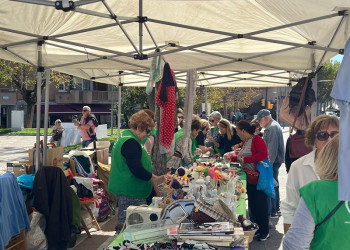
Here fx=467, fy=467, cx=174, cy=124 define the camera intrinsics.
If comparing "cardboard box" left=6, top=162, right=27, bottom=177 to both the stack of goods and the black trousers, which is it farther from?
the stack of goods

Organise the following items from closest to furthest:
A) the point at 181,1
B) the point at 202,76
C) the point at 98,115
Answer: the point at 181,1 → the point at 202,76 → the point at 98,115

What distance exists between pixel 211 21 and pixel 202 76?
514 centimetres

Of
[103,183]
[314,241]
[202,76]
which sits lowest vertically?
[103,183]

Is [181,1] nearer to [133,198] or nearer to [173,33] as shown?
[173,33]

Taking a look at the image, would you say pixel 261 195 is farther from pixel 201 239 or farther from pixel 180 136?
pixel 201 239

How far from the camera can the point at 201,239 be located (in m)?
2.91

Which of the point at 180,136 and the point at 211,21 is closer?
the point at 211,21

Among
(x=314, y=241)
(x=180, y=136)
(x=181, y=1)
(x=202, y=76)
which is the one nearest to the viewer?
(x=314, y=241)

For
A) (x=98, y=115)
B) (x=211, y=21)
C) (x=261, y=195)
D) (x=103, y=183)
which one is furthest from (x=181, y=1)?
(x=98, y=115)

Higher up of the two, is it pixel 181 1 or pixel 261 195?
pixel 181 1

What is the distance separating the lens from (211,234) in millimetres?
2936

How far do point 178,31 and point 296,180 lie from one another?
3.60 metres

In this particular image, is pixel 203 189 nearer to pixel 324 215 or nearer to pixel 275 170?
pixel 324 215

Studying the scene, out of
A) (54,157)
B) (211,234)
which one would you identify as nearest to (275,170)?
(54,157)
